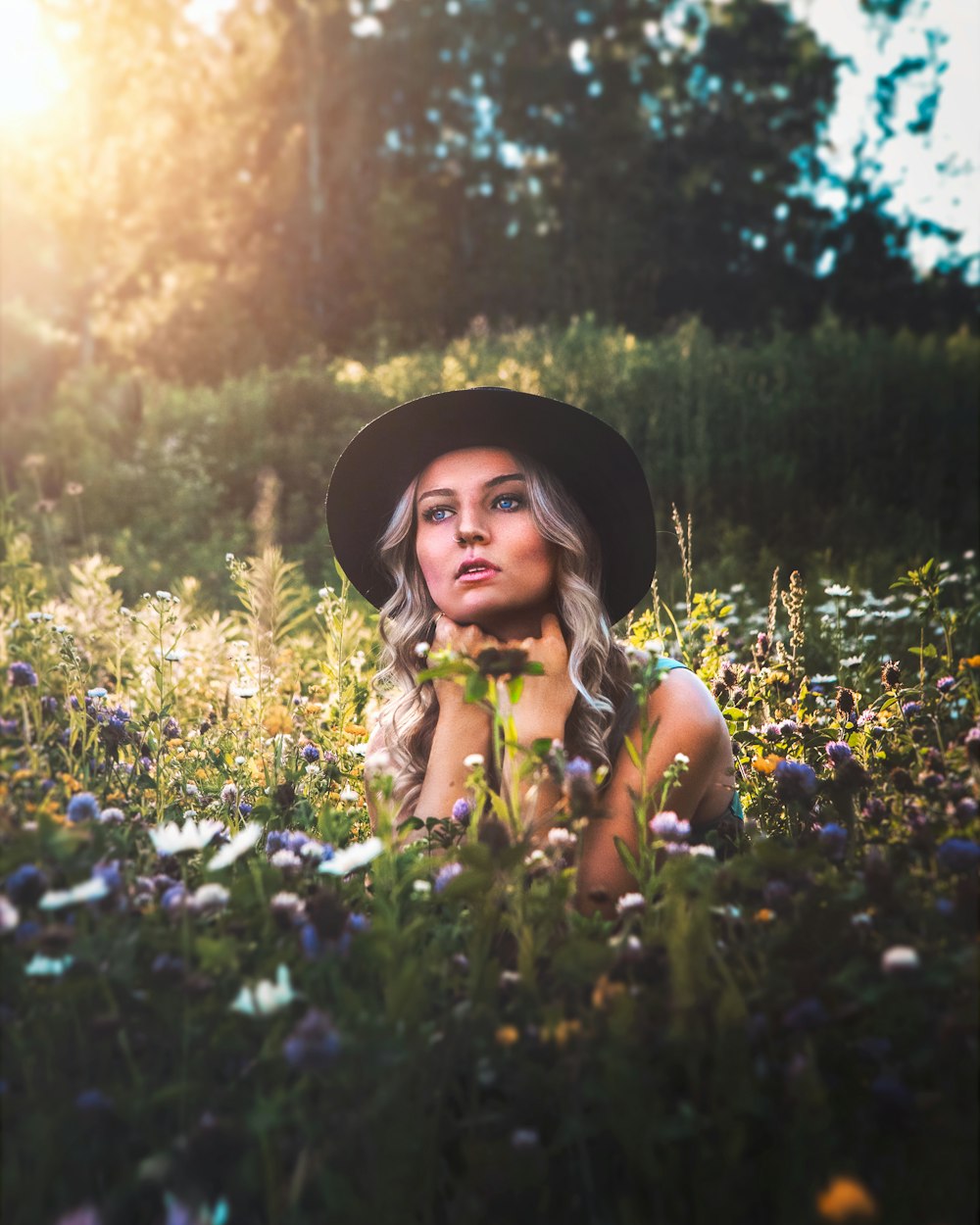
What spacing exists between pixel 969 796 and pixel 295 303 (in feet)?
97.1

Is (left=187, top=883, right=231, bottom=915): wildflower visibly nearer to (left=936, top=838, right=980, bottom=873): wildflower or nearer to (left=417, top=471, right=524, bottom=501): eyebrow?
(left=936, top=838, right=980, bottom=873): wildflower

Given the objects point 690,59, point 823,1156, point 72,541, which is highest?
point 690,59

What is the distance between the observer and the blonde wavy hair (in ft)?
8.68

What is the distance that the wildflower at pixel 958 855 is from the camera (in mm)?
1601

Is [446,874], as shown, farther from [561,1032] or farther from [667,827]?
[561,1032]

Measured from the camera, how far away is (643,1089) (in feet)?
3.97

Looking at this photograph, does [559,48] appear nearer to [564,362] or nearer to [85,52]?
[85,52]

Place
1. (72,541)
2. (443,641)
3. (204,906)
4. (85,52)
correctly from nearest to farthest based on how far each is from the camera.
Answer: (204,906)
(443,641)
(72,541)
(85,52)

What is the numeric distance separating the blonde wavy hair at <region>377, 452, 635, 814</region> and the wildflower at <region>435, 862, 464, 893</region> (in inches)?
26.0

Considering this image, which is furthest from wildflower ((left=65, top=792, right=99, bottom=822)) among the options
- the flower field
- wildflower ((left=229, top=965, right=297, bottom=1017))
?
wildflower ((left=229, top=965, right=297, bottom=1017))

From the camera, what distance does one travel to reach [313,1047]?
1.20 metres

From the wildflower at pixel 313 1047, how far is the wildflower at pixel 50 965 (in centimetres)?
38

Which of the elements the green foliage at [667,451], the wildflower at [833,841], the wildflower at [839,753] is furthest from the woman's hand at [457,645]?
the green foliage at [667,451]

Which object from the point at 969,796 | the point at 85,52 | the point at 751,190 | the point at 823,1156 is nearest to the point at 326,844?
the point at 823,1156
